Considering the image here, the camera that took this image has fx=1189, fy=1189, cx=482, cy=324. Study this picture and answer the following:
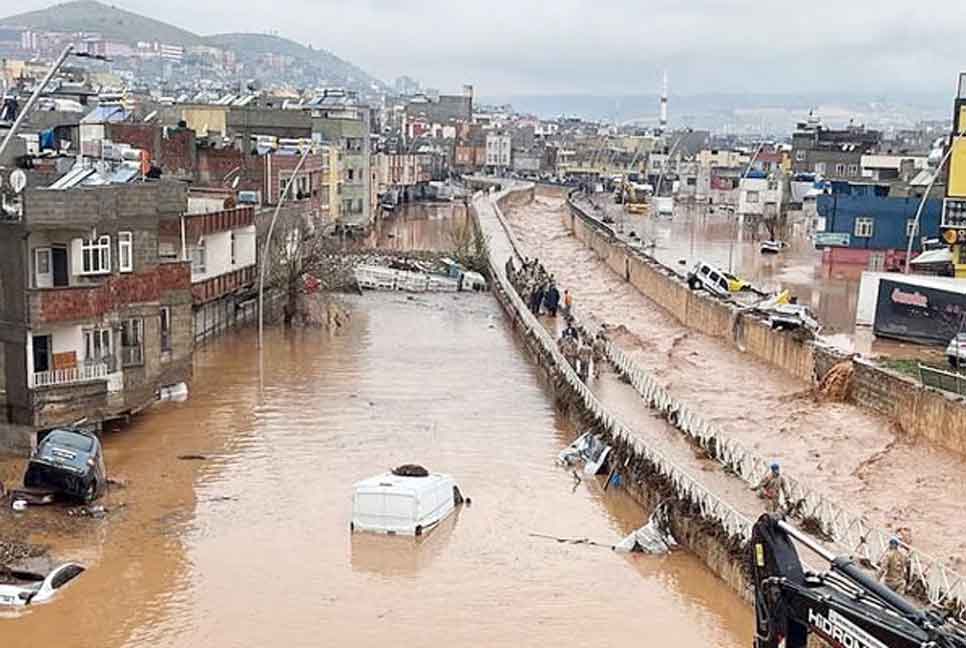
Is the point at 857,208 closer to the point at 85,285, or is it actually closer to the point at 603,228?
the point at 603,228

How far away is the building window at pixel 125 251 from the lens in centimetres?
2689

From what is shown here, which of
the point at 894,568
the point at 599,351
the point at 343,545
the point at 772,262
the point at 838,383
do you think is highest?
the point at 894,568

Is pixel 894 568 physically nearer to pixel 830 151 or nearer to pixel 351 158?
pixel 351 158

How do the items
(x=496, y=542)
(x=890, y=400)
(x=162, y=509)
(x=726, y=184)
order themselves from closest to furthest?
(x=496, y=542) < (x=162, y=509) < (x=890, y=400) < (x=726, y=184)

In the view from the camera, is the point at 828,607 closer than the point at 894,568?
Yes

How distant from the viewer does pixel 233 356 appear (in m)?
37.3

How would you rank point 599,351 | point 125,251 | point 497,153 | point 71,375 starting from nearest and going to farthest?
point 71,375 < point 125,251 < point 599,351 < point 497,153

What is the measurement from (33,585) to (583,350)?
16801mm

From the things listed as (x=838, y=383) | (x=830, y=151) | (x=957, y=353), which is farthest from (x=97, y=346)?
(x=830, y=151)

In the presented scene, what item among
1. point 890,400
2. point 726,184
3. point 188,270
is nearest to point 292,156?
point 188,270

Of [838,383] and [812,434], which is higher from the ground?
[838,383]

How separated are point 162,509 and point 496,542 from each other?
21.1 feet

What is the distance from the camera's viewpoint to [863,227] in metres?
54.6

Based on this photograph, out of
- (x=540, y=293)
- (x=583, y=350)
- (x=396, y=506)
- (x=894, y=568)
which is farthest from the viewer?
(x=540, y=293)
